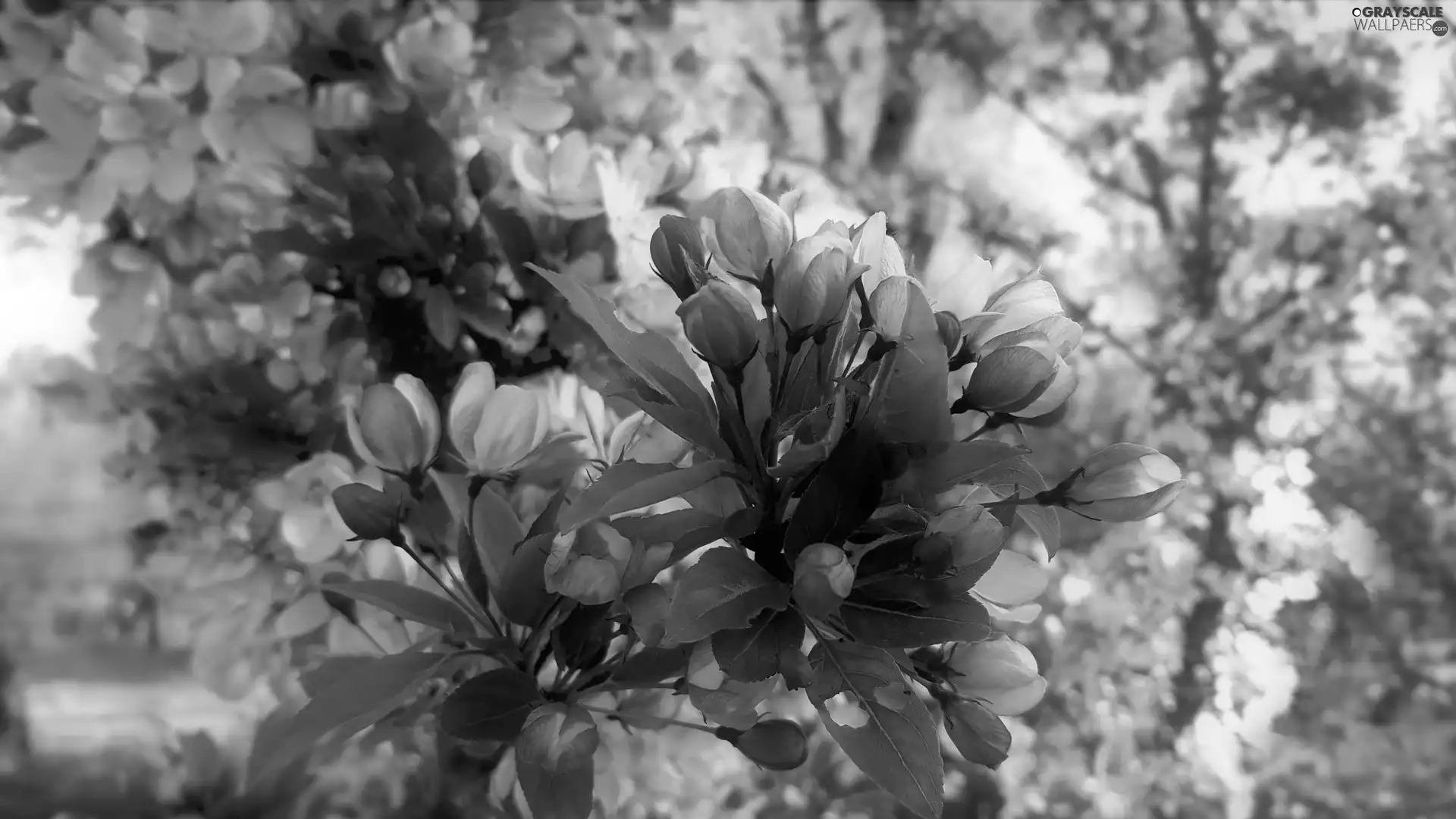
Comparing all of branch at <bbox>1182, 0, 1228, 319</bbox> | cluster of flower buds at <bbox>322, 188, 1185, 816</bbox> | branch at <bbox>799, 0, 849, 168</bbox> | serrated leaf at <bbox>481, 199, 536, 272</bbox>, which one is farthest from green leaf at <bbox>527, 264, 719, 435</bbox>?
branch at <bbox>1182, 0, 1228, 319</bbox>

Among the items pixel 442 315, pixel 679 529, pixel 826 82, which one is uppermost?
pixel 679 529

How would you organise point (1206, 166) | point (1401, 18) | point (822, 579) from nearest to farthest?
point (822, 579)
point (1401, 18)
point (1206, 166)

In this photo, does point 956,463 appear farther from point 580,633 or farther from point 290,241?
point 290,241

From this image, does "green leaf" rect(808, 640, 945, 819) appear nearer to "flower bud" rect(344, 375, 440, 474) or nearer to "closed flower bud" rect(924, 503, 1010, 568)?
"closed flower bud" rect(924, 503, 1010, 568)

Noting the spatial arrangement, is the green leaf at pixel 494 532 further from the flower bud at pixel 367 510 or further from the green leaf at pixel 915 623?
the green leaf at pixel 915 623

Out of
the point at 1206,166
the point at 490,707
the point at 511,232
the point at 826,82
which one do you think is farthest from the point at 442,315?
the point at 1206,166

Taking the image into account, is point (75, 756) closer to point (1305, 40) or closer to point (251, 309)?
point (251, 309)
